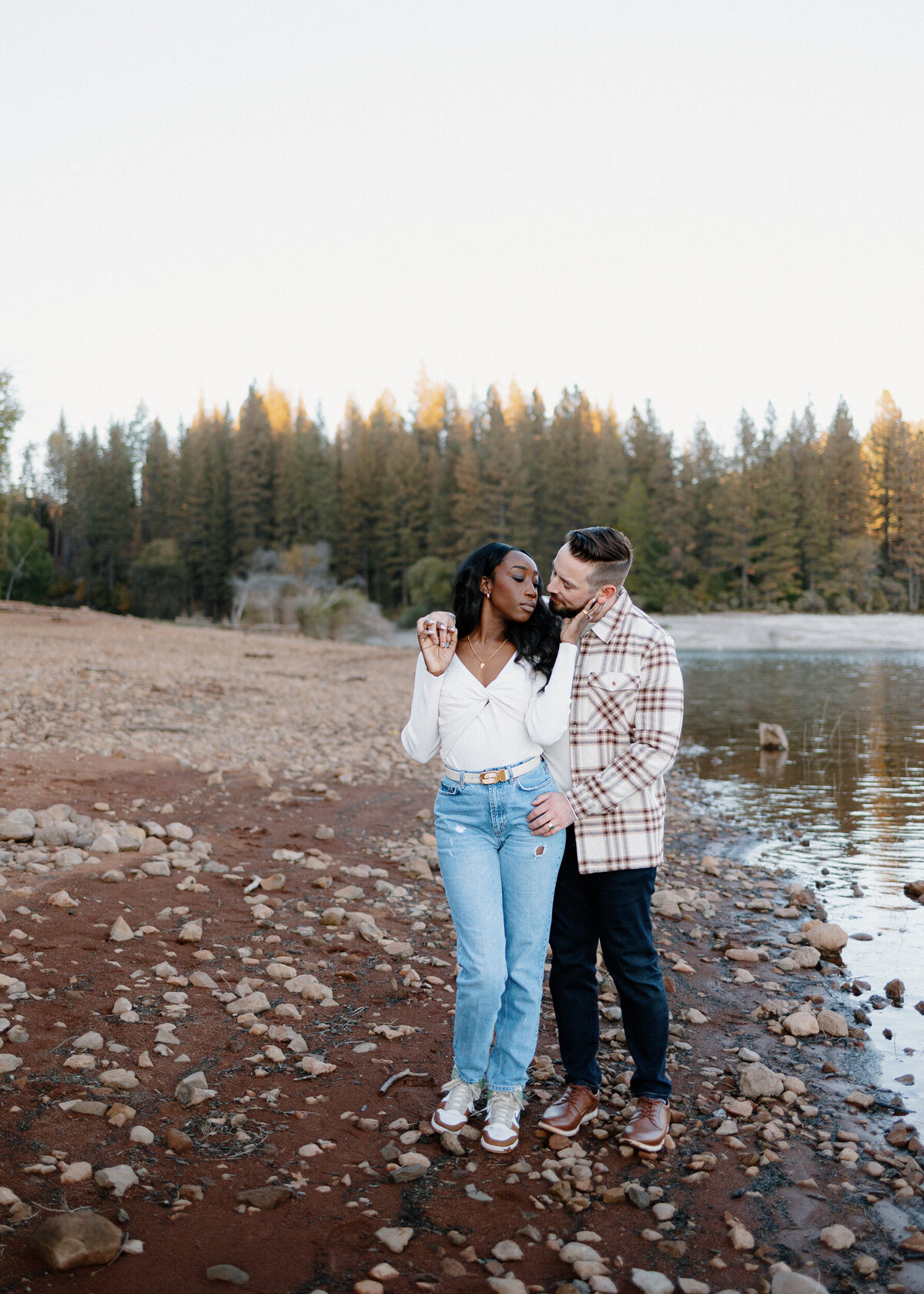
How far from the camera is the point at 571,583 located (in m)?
2.92

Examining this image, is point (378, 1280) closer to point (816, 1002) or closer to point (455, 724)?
point (455, 724)

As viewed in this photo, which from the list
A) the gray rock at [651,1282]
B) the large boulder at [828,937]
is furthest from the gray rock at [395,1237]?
the large boulder at [828,937]

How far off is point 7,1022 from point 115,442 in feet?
246

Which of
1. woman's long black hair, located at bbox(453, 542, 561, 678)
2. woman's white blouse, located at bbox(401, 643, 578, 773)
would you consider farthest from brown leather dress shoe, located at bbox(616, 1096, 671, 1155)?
woman's long black hair, located at bbox(453, 542, 561, 678)

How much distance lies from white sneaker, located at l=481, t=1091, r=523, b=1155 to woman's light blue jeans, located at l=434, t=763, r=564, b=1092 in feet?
0.11

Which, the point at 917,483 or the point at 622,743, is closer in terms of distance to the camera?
the point at 622,743

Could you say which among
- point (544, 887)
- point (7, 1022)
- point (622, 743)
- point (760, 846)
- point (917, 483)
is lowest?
point (760, 846)

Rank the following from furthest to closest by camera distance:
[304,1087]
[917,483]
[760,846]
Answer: [917,483], [760,846], [304,1087]

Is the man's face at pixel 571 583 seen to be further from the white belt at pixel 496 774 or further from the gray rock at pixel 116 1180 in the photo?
the gray rock at pixel 116 1180

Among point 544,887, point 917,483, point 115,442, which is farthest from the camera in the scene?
point 115,442

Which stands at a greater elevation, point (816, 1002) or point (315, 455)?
point (315, 455)

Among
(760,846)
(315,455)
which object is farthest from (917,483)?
(760,846)

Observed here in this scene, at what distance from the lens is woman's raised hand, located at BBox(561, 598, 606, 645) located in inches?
Result: 114

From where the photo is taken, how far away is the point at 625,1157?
2949 millimetres
